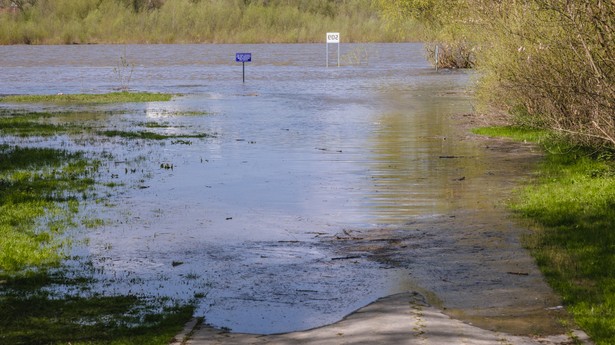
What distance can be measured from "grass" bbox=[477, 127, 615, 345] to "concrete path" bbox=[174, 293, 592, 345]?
77cm

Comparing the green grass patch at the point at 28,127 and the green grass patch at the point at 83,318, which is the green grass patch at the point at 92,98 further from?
the green grass patch at the point at 83,318

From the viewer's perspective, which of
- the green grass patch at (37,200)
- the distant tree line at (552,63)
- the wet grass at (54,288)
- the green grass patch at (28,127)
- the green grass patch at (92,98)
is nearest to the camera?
the wet grass at (54,288)

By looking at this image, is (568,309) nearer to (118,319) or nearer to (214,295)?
(214,295)

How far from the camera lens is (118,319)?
30.6ft

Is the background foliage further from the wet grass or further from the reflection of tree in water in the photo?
the wet grass

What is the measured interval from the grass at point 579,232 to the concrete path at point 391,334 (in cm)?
77

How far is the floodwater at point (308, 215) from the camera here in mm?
10258

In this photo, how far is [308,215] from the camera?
1473 cm

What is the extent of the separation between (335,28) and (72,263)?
116 metres

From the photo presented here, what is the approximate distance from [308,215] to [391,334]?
20.2 feet

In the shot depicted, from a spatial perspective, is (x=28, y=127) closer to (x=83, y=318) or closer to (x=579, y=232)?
(x=579, y=232)

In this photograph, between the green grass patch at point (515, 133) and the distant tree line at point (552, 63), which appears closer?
the distant tree line at point (552, 63)

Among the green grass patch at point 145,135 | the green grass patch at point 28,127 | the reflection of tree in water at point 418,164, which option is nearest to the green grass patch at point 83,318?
the reflection of tree in water at point 418,164

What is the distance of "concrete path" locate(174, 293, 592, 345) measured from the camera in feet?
27.9
